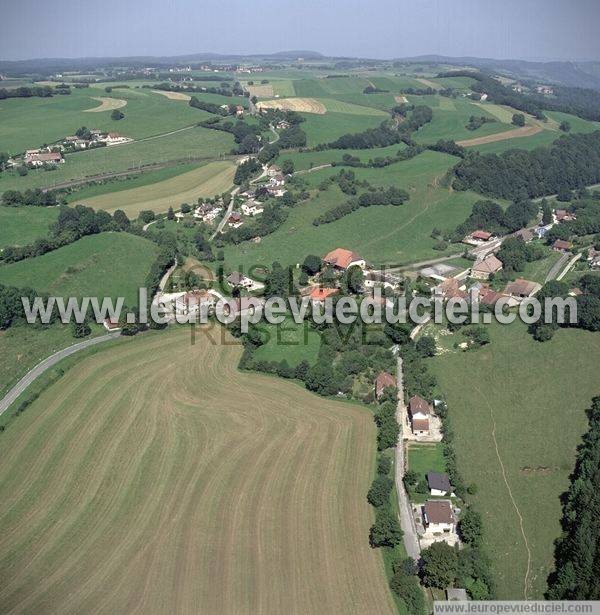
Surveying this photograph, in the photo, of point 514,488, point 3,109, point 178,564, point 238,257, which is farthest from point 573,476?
point 3,109

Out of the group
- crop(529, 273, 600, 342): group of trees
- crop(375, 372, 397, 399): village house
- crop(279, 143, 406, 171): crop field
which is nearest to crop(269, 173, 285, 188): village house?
crop(279, 143, 406, 171): crop field

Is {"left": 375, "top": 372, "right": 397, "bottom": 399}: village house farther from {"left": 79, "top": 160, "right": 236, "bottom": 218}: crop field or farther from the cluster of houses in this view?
{"left": 79, "top": 160, "right": 236, "bottom": 218}: crop field

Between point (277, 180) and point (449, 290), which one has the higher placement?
point (277, 180)

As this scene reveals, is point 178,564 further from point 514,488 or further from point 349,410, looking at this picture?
point 514,488

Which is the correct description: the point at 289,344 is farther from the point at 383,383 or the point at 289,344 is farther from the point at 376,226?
the point at 376,226

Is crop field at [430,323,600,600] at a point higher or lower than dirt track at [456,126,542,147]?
lower

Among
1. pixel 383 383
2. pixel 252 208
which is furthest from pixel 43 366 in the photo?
pixel 252 208

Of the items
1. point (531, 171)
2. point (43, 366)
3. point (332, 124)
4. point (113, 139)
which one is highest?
point (332, 124)
